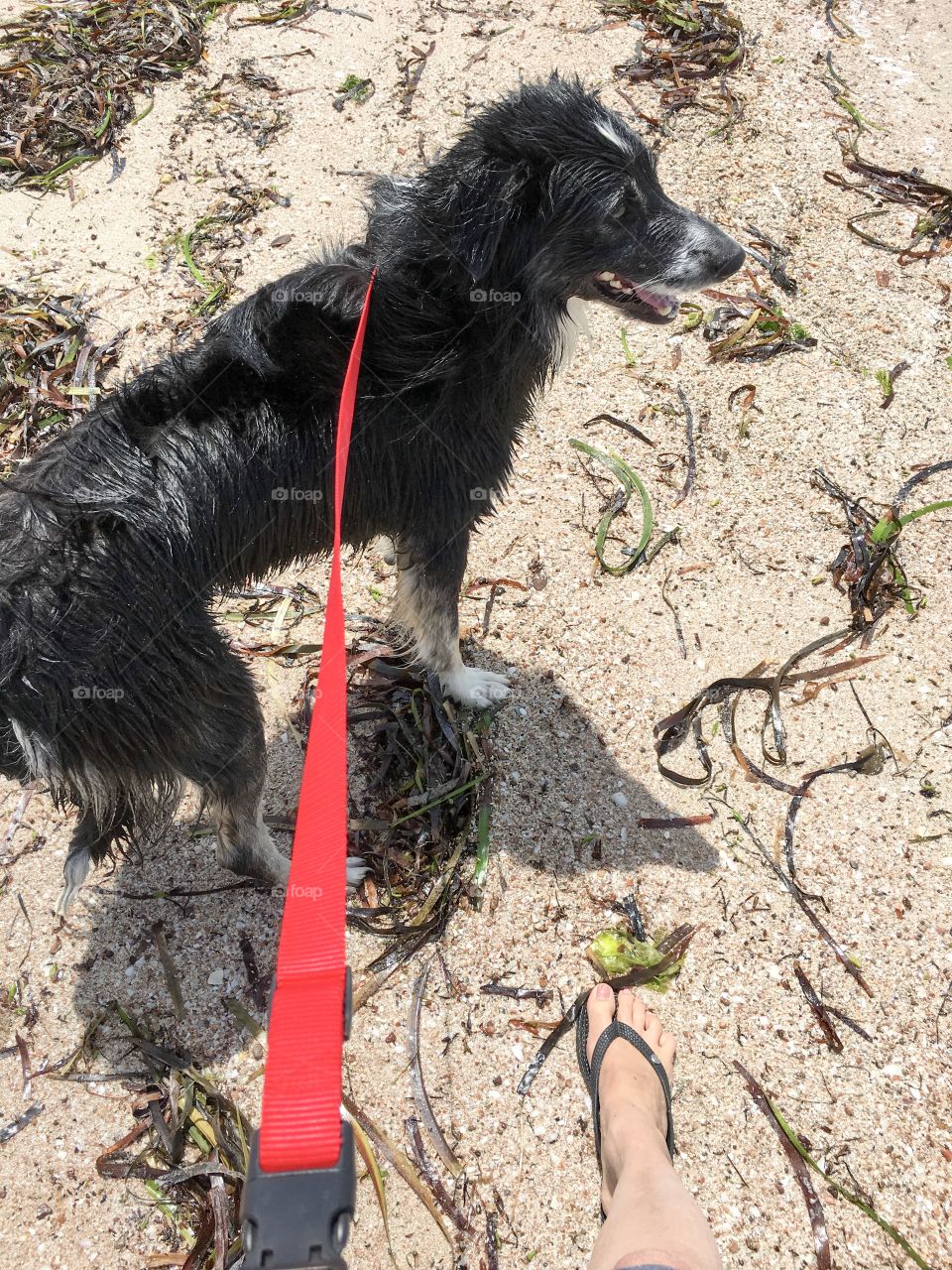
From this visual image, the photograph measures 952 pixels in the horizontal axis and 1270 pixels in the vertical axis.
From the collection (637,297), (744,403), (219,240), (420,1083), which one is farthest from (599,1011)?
(219,240)

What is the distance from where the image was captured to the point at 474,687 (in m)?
3.45

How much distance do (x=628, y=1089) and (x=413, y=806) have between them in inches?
47.5

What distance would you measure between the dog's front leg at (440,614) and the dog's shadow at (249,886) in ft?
0.49

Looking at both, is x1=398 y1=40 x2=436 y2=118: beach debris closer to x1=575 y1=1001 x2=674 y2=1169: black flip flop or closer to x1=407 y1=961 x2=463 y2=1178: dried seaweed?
x1=407 y1=961 x2=463 y2=1178: dried seaweed

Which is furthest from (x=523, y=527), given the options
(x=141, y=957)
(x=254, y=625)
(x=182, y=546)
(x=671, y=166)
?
(x=671, y=166)

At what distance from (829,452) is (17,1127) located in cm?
419

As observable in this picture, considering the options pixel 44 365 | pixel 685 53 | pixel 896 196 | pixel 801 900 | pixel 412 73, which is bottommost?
pixel 801 900

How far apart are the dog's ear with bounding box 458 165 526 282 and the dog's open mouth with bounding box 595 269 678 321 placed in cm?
45

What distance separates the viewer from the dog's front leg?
3.03 meters

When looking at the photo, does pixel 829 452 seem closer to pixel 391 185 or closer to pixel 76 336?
pixel 391 185

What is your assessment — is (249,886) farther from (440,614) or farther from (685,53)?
(685,53)

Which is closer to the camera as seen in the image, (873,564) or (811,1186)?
(811,1186)

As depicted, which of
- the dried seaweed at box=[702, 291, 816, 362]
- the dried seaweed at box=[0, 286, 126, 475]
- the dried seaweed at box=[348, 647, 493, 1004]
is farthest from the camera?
the dried seaweed at box=[702, 291, 816, 362]

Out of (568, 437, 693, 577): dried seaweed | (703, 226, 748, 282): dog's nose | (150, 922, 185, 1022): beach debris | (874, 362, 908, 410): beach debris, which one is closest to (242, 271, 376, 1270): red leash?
(150, 922, 185, 1022): beach debris
